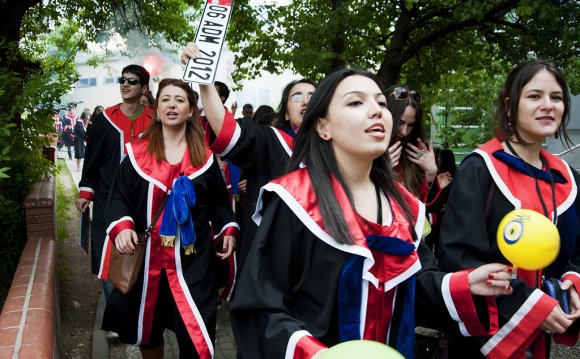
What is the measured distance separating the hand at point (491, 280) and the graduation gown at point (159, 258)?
2.00 meters

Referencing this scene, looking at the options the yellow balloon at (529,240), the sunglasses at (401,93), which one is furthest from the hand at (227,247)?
the yellow balloon at (529,240)

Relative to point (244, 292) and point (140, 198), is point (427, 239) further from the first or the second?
point (244, 292)

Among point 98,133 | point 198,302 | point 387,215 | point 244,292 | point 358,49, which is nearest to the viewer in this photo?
point 244,292

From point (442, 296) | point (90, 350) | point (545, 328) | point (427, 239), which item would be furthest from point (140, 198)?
point (427, 239)

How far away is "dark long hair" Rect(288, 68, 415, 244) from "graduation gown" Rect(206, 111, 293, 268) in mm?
1477

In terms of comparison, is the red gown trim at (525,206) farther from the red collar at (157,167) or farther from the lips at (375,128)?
the red collar at (157,167)

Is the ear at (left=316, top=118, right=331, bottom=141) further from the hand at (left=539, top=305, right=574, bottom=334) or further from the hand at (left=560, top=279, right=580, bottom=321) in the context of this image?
the hand at (left=560, top=279, right=580, bottom=321)

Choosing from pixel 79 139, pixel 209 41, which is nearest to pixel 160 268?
pixel 209 41

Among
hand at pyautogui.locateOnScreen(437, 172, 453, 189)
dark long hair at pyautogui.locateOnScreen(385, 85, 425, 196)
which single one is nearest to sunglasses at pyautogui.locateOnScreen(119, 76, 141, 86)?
dark long hair at pyautogui.locateOnScreen(385, 85, 425, 196)

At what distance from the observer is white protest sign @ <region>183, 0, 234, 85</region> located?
385cm

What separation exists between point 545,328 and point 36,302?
2.72 metres

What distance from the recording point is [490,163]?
2.97 m

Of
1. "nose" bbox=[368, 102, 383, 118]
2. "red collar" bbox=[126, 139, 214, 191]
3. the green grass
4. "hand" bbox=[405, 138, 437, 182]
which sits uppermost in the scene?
"nose" bbox=[368, 102, 383, 118]

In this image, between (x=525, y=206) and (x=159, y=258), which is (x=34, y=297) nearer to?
(x=159, y=258)
